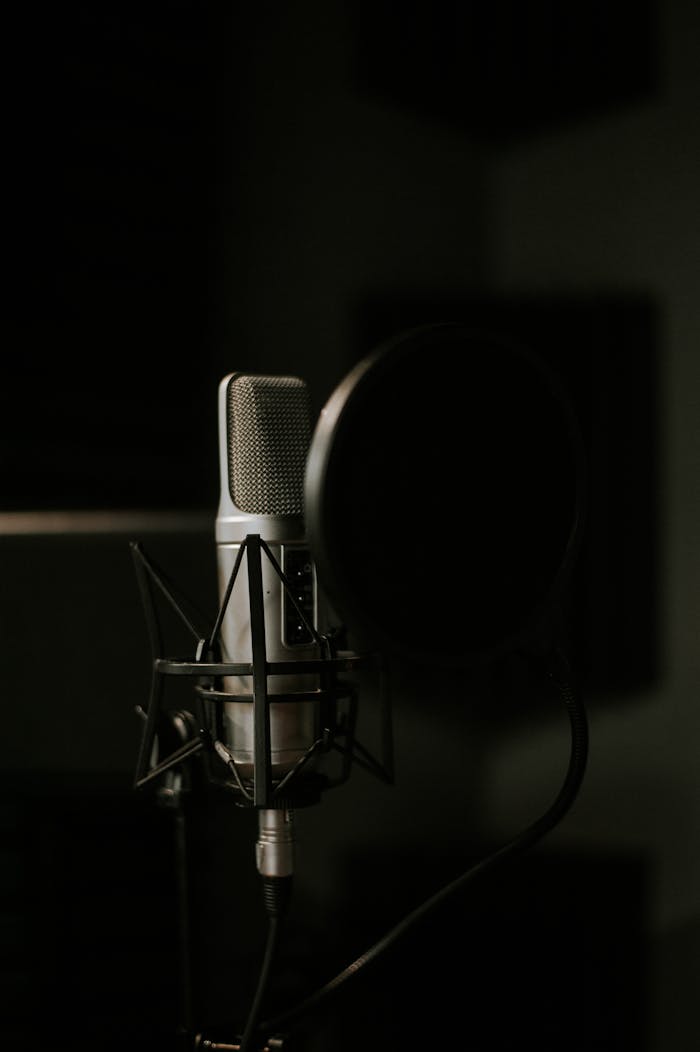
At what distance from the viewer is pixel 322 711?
108cm

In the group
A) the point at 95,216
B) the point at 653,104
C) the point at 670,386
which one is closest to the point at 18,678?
the point at 95,216

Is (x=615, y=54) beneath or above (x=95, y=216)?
above

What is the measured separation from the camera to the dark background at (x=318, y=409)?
4.09 ft

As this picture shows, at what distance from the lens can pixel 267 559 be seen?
3.47 ft

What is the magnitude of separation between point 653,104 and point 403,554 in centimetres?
65

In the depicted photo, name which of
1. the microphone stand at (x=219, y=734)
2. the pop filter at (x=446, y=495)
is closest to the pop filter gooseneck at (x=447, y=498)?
the pop filter at (x=446, y=495)

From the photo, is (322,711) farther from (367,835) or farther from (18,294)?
(18,294)

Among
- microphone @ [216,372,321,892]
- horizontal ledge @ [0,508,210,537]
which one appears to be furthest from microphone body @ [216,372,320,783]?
horizontal ledge @ [0,508,210,537]

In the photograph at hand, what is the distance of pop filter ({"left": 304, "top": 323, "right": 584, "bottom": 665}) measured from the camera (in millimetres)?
875

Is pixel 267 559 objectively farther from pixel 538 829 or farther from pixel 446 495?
pixel 538 829

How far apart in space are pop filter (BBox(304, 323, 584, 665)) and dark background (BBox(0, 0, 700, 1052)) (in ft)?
1.05

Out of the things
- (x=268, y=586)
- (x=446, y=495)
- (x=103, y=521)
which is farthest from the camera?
(x=103, y=521)

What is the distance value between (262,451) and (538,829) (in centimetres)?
45

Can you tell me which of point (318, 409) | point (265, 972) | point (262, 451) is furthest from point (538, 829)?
point (318, 409)
